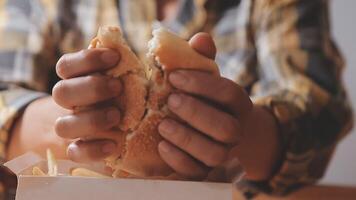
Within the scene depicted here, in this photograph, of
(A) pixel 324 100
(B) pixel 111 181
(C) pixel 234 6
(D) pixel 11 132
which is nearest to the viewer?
(B) pixel 111 181

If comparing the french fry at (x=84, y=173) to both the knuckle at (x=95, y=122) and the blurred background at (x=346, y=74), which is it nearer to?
the knuckle at (x=95, y=122)

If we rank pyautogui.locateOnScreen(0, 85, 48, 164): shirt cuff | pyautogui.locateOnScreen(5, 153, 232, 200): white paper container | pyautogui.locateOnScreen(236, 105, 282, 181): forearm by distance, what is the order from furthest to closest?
1. pyautogui.locateOnScreen(0, 85, 48, 164): shirt cuff
2. pyautogui.locateOnScreen(236, 105, 282, 181): forearm
3. pyautogui.locateOnScreen(5, 153, 232, 200): white paper container

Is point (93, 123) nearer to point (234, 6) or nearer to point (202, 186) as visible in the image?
point (202, 186)

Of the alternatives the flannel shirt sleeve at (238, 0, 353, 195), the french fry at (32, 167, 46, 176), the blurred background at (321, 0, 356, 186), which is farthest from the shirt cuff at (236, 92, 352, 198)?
the blurred background at (321, 0, 356, 186)

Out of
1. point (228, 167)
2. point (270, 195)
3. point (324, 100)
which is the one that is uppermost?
point (228, 167)

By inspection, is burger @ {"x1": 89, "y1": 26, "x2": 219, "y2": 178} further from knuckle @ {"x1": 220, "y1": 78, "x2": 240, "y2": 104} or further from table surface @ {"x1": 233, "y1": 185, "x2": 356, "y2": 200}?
table surface @ {"x1": 233, "y1": 185, "x2": 356, "y2": 200}

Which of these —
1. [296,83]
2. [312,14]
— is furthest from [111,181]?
[312,14]

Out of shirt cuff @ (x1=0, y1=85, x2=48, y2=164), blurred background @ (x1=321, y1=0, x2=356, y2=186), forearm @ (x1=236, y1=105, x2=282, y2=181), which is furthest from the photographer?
blurred background @ (x1=321, y1=0, x2=356, y2=186)
